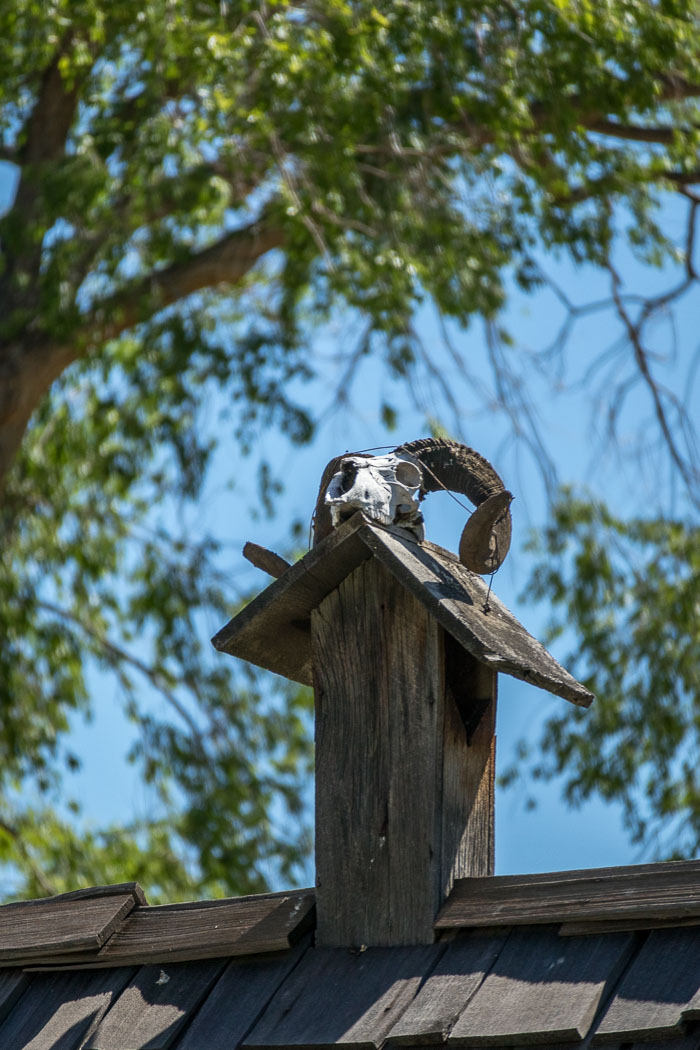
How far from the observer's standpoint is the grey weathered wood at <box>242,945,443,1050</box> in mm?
2324

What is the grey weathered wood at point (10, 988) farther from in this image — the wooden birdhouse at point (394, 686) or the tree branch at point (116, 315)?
the tree branch at point (116, 315)

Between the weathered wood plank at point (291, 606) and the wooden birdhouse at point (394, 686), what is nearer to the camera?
the wooden birdhouse at point (394, 686)

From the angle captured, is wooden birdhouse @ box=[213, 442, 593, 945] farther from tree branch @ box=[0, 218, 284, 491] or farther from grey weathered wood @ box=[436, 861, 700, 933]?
Result: tree branch @ box=[0, 218, 284, 491]

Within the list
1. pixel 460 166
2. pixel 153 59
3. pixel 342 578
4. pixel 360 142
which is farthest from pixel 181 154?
pixel 342 578

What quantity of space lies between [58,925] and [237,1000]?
1.84ft

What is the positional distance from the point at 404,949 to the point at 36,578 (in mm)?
8812

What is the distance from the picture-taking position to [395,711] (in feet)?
8.59

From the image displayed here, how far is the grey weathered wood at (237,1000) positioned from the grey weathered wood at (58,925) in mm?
342

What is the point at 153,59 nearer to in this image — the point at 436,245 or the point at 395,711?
the point at 436,245

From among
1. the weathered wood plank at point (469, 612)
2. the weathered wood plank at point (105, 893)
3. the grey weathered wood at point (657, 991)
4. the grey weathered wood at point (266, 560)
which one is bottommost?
the grey weathered wood at point (657, 991)

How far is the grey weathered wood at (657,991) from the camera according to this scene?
2066 millimetres

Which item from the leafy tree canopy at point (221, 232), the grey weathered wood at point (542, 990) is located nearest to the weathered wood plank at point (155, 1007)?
the grey weathered wood at point (542, 990)

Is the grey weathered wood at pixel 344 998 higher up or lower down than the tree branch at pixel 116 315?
lower down

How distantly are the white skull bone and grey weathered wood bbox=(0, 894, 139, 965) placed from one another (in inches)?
38.8
